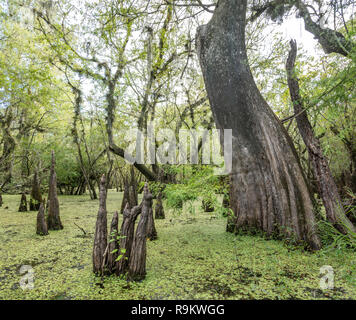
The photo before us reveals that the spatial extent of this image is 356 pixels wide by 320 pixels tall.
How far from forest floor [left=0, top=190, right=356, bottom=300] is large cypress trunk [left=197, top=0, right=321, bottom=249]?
1.36 feet

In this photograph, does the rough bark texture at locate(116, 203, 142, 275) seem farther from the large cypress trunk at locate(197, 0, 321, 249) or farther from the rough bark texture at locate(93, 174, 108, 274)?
the large cypress trunk at locate(197, 0, 321, 249)

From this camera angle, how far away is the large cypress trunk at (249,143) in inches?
119

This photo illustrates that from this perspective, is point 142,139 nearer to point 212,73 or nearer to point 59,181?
point 212,73

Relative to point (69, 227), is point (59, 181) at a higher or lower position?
higher

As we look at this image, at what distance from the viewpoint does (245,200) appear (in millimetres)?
3428

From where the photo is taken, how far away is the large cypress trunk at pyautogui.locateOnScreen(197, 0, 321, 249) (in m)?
3.03

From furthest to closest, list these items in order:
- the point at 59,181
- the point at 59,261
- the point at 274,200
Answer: the point at 59,181 → the point at 274,200 → the point at 59,261

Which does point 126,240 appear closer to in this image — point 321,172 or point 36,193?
point 321,172

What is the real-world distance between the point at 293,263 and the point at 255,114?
7.10ft

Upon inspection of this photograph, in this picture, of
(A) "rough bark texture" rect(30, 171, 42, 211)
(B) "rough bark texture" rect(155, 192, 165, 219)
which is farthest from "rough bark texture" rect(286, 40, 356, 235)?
(A) "rough bark texture" rect(30, 171, 42, 211)

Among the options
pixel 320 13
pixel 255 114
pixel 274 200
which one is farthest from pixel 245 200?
pixel 320 13

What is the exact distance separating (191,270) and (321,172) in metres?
2.36
